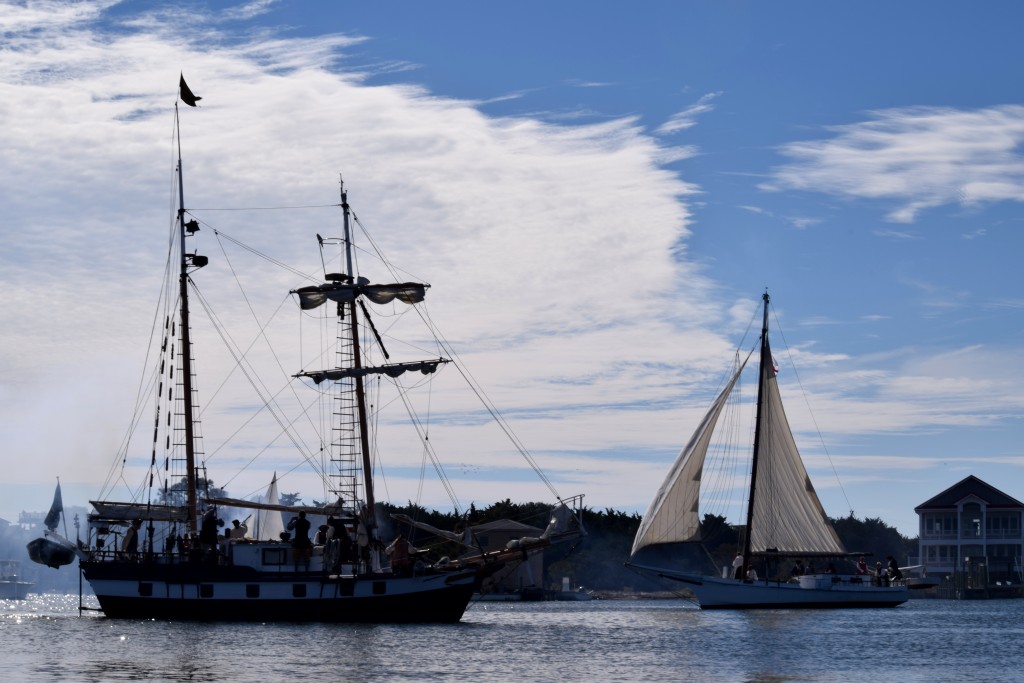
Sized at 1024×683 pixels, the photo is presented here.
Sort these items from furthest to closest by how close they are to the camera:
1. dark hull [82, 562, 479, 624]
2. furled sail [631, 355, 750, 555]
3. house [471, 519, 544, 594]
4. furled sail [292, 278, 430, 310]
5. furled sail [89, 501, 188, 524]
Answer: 1. house [471, 519, 544, 594]
2. furled sail [631, 355, 750, 555]
3. furled sail [292, 278, 430, 310]
4. furled sail [89, 501, 188, 524]
5. dark hull [82, 562, 479, 624]

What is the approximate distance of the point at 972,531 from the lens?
133m

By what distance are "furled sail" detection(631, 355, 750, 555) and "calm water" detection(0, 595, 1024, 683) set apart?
687cm

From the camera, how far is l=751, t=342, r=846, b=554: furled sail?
3565 inches

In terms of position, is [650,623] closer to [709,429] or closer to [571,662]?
[709,429]

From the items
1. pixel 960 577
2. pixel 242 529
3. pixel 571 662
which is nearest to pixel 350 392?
pixel 242 529

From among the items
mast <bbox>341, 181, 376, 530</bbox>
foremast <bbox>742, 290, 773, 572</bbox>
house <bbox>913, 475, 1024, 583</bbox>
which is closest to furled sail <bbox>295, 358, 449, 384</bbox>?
mast <bbox>341, 181, 376, 530</bbox>

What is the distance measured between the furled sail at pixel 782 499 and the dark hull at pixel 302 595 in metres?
26.2

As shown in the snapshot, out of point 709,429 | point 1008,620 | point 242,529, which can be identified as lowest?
point 1008,620

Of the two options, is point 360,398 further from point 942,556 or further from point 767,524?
point 942,556

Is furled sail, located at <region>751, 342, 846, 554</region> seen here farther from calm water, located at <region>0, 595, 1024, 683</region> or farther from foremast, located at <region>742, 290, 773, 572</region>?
calm water, located at <region>0, 595, 1024, 683</region>

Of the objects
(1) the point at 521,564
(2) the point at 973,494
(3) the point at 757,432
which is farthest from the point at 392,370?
(2) the point at 973,494

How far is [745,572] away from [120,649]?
44.0 meters

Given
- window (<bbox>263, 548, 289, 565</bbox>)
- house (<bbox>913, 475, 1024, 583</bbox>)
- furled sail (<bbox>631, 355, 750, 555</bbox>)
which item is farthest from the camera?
house (<bbox>913, 475, 1024, 583</bbox>)

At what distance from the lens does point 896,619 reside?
84.1 metres
